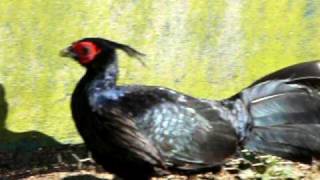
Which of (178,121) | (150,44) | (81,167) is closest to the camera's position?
(178,121)

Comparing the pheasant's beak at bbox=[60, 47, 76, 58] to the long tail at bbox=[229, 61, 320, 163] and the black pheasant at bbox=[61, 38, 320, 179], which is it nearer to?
the black pheasant at bbox=[61, 38, 320, 179]

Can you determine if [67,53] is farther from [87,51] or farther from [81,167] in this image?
[81,167]

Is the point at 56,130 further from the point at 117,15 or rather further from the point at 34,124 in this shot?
the point at 117,15

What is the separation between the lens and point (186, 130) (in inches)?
236

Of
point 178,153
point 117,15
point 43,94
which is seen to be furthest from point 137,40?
point 178,153

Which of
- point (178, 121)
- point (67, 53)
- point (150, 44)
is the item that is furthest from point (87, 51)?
point (150, 44)

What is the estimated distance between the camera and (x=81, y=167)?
23.2 feet

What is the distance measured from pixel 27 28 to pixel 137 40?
680mm

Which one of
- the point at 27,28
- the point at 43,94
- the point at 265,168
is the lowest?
the point at 265,168

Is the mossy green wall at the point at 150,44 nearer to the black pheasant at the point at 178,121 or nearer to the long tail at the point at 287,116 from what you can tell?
the black pheasant at the point at 178,121

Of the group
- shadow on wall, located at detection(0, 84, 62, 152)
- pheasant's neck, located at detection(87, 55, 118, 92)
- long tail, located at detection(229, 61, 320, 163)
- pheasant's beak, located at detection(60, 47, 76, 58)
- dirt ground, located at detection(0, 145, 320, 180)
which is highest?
pheasant's beak, located at detection(60, 47, 76, 58)

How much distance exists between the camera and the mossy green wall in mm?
6664

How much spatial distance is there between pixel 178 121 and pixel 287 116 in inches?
27.5

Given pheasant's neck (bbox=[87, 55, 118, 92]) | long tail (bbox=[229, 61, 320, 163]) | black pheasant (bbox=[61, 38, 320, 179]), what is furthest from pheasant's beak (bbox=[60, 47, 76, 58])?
long tail (bbox=[229, 61, 320, 163])
